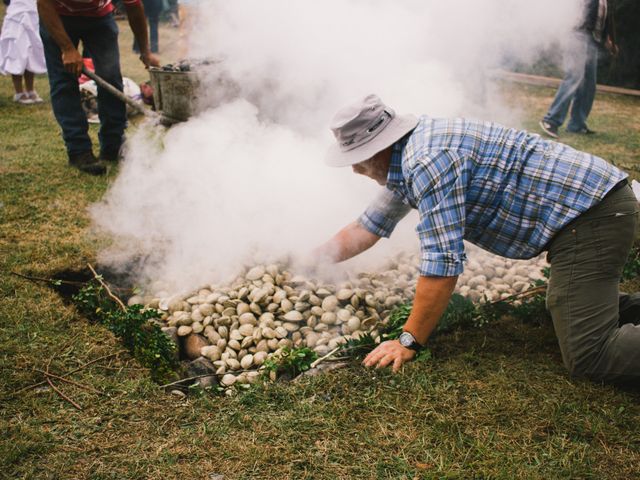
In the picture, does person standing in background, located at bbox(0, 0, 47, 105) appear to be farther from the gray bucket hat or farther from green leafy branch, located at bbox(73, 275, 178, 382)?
the gray bucket hat

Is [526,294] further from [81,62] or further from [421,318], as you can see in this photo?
[81,62]

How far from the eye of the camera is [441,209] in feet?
6.34

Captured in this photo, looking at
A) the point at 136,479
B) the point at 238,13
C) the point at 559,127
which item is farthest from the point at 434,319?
the point at 559,127

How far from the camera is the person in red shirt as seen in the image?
4062 millimetres

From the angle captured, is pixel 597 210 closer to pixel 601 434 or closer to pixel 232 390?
pixel 601 434

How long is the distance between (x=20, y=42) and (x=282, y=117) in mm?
3880

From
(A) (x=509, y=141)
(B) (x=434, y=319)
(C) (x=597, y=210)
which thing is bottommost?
(B) (x=434, y=319)

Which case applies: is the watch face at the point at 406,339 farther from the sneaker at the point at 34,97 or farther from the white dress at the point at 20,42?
the sneaker at the point at 34,97

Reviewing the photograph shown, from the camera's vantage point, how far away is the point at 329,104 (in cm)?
477

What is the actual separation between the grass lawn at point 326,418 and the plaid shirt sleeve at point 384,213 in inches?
23.0

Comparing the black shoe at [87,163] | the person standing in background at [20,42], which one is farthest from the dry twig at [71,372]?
the person standing in background at [20,42]

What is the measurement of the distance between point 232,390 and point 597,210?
1.62 metres

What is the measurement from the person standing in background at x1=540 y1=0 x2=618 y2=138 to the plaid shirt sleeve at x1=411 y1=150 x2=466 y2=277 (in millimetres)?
5038

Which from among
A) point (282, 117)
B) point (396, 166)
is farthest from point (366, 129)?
point (282, 117)
